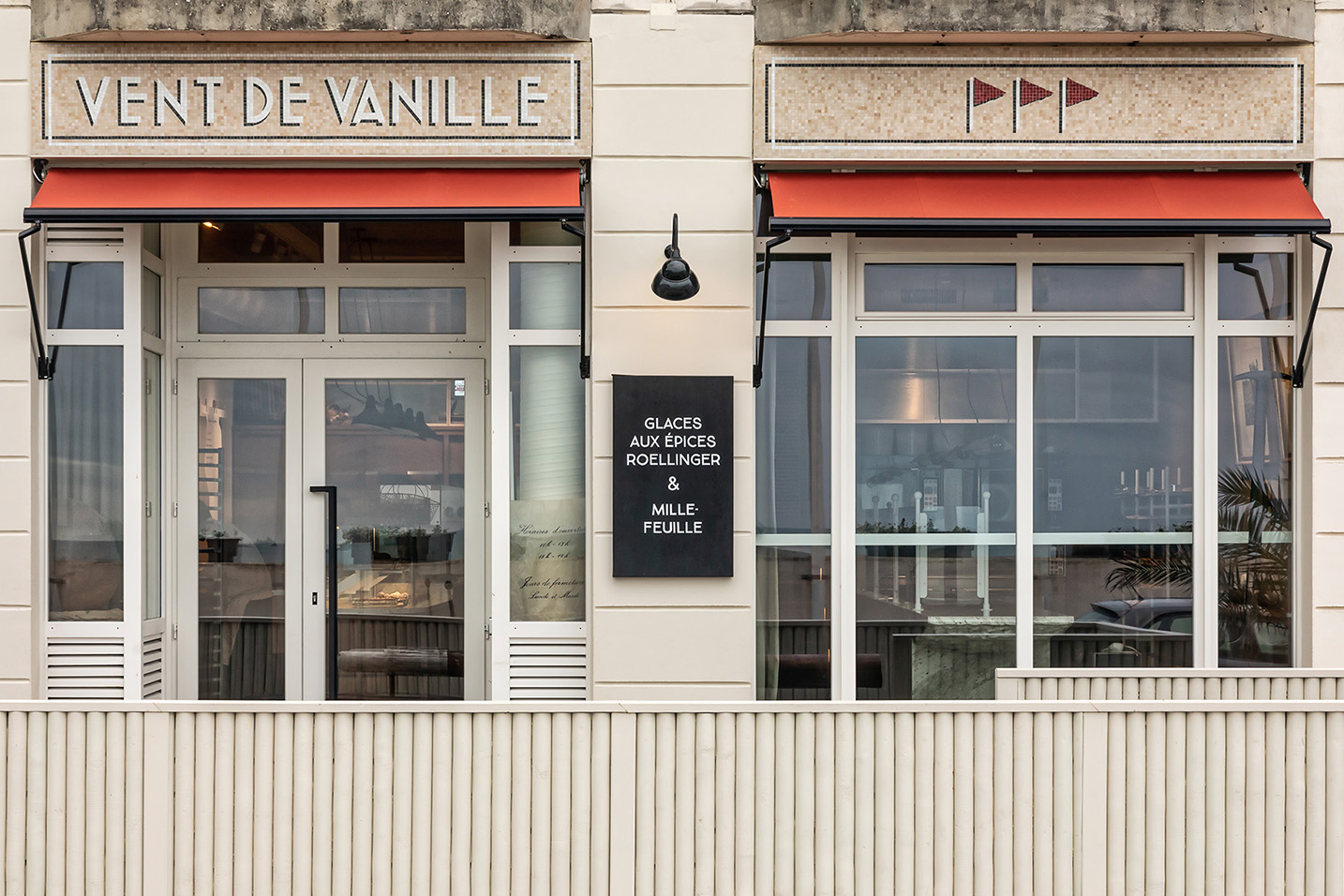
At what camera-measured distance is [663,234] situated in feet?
21.0

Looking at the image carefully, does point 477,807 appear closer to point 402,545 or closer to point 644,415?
point 644,415

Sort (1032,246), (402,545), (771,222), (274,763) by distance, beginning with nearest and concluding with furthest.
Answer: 1. (274,763)
2. (771,222)
3. (1032,246)
4. (402,545)

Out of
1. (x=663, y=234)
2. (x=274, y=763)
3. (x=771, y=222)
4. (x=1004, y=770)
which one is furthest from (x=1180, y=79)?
(x=274, y=763)

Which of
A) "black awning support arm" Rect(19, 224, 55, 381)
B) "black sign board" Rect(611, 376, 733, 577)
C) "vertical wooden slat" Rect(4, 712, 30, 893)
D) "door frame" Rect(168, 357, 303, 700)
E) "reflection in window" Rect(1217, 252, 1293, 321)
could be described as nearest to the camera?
"vertical wooden slat" Rect(4, 712, 30, 893)

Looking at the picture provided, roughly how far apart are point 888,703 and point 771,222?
125 inches

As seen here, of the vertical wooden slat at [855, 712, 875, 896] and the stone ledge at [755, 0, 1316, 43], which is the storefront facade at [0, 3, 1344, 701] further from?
the vertical wooden slat at [855, 712, 875, 896]

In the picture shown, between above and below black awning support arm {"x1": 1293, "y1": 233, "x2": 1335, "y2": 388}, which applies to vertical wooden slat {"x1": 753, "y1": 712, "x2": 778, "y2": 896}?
below

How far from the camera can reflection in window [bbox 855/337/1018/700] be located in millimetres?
6652

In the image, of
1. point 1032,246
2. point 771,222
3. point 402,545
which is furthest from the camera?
point 402,545

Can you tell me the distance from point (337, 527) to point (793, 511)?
3.21 metres

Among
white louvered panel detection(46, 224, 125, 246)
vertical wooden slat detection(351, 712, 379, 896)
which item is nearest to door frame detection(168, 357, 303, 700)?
white louvered panel detection(46, 224, 125, 246)

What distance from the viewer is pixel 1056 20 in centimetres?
629

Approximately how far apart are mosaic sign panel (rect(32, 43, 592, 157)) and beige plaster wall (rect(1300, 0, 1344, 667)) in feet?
15.2

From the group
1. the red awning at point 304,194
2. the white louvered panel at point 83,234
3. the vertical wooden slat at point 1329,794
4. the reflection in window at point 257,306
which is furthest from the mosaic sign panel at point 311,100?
the vertical wooden slat at point 1329,794
